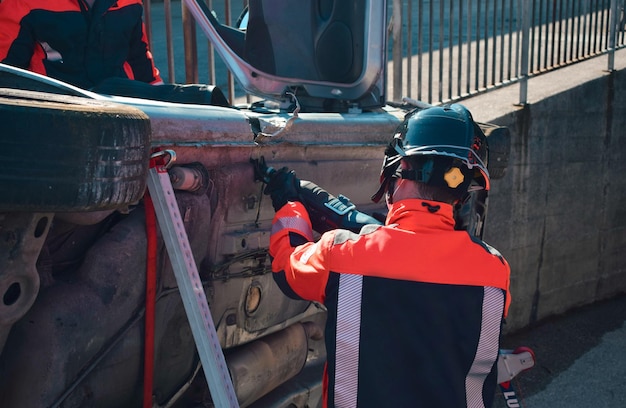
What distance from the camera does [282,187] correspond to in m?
2.85

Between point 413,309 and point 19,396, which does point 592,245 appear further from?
point 19,396

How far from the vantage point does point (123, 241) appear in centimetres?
253

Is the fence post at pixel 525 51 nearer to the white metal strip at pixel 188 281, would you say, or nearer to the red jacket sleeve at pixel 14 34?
the red jacket sleeve at pixel 14 34

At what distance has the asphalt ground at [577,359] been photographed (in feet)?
17.3

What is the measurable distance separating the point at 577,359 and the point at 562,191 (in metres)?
1.39

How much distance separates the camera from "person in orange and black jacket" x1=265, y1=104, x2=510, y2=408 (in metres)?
2.23

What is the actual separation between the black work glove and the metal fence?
88.2 inches

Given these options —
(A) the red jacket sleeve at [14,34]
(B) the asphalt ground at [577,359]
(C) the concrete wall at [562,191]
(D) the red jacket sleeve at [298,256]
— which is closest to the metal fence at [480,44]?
(C) the concrete wall at [562,191]

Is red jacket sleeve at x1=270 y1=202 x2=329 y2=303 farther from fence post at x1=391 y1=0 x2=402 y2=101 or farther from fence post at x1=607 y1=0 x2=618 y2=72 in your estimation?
fence post at x1=607 y1=0 x2=618 y2=72

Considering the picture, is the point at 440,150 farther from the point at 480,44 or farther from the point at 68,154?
the point at 480,44

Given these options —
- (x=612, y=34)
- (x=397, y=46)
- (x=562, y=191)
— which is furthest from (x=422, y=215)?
(x=612, y=34)

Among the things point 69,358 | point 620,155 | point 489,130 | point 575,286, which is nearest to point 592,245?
point 575,286

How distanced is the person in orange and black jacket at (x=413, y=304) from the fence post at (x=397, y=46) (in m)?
3.39

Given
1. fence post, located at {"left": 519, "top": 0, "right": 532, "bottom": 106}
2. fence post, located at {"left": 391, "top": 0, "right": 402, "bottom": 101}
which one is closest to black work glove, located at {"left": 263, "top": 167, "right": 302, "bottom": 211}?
fence post, located at {"left": 391, "top": 0, "right": 402, "bottom": 101}
